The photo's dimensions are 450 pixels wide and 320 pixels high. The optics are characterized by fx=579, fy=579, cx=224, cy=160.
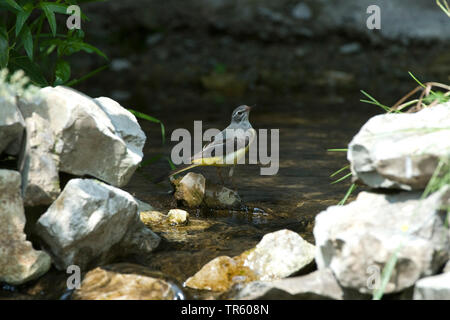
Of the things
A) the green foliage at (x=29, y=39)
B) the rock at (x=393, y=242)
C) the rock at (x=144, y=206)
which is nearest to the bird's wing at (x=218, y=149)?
the rock at (x=144, y=206)

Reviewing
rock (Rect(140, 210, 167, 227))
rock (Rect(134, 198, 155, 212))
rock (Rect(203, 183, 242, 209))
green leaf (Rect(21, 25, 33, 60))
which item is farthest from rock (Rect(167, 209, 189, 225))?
green leaf (Rect(21, 25, 33, 60))

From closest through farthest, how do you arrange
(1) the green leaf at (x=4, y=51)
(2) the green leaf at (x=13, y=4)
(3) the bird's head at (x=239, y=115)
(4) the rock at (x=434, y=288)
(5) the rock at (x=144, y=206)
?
(4) the rock at (x=434, y=288) → (2) the green leaf at (x=13, y=4) → (1) the green leaf at (x=4, y=51) → (5) the rock at (x=144, y=206) → (3) the bird's head at (x=239, y=115)

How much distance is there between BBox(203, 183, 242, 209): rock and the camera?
512 cm

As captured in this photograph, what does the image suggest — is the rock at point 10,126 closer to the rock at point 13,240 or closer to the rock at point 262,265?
the rock at point 13,240

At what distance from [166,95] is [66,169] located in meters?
7.75

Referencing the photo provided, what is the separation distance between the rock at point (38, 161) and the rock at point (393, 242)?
170 cm

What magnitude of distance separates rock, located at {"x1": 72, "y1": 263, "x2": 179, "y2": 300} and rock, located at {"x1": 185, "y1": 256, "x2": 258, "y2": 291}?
0.76 feet

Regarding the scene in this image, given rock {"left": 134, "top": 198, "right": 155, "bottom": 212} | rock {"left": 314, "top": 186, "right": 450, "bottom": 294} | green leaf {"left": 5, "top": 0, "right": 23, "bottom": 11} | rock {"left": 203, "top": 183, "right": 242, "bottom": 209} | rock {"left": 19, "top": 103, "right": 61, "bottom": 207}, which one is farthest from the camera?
rock {"left": 203, "top": 183, "right": 242, "bottom": 209}

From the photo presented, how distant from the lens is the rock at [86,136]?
363 cm

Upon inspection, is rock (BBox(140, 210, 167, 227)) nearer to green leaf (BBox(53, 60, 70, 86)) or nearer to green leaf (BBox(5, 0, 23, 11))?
green leaf (BBox(53, 60, 70, 86))

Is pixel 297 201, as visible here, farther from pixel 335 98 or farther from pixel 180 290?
pixel 335 98

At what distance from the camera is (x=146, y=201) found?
5.32 meters

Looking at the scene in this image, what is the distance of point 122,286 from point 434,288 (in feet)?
5.72

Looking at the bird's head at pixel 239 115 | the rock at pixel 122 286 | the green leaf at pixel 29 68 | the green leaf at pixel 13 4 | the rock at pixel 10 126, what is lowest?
the rock at pixel 122 286
